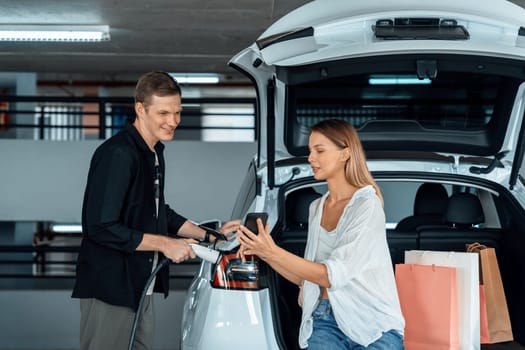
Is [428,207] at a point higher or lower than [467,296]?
higher

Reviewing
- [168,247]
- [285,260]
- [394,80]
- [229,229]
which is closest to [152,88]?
[168,247]

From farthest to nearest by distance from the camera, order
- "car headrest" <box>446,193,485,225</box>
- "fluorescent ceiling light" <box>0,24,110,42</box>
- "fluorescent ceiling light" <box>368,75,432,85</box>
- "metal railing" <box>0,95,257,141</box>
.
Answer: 1. "metal railing" <box>0,95,257,141</box>
2. "fluorescent ceiling light" <box>0,24,110,42</box>
3. "car headrest" <box>446,193,485,225</box>
4. "fluorescent ceiling light" <box>368,75,432,85</box>

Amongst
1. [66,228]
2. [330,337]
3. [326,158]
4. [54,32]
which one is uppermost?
[54,32]

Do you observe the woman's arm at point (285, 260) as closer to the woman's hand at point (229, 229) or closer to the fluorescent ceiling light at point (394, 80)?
the woman's hand at point (229, 229)

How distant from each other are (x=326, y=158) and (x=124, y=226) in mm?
716

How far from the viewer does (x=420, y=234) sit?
11.2 feet

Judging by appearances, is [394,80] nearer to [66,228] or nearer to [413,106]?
[413,106]

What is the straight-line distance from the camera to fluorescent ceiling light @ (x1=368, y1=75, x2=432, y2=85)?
325 centimetres

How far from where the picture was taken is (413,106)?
351 cm

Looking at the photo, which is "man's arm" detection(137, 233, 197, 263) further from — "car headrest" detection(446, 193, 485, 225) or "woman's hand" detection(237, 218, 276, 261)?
"car headrest" detection(446, 193, 485, 225)

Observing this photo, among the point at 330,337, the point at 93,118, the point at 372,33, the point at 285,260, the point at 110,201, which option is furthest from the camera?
the point at 93,118

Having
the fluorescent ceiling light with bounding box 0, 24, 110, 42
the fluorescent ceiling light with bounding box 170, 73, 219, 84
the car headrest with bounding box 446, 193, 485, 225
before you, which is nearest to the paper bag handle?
the car headrest with bounding box 446, 193, 485, 225

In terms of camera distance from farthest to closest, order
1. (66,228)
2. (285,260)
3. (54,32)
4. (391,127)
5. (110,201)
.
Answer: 1. (66,228)
2. (54,32)
3. (391,127)
4. (110,201)
5. (285,260)

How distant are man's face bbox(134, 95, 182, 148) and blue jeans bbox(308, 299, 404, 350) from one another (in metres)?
0.79
